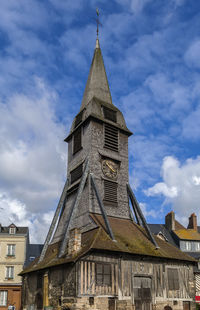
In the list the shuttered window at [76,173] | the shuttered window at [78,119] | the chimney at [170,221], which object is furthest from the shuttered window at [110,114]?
the chimney at [170,221]

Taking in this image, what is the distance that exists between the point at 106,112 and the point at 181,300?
41.7ft

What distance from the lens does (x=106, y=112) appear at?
22484 millimetres

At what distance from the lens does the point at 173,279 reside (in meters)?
17.3

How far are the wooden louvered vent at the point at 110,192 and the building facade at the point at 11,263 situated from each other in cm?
1158

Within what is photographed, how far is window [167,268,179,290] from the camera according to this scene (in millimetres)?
17084

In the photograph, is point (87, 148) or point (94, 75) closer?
point (87, 148)

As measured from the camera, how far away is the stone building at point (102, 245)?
14805 mm

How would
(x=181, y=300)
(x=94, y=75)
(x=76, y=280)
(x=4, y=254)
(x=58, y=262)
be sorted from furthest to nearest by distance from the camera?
(x=4, y=254) < (x=94, y=75) < (x=181, y=300) < (x=58, y=262) < (x=76, y=280)

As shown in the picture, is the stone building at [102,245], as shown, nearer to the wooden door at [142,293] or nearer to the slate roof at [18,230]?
the wooden door at [142,293]

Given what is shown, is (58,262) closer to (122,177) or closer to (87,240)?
(87,240)

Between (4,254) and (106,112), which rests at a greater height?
(106,112)

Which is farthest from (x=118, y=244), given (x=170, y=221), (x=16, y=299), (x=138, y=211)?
(x=170, y=221)

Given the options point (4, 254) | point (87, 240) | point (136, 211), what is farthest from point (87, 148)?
point (4, 254)

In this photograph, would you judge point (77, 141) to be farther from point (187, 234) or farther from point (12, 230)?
point (187, 234)
